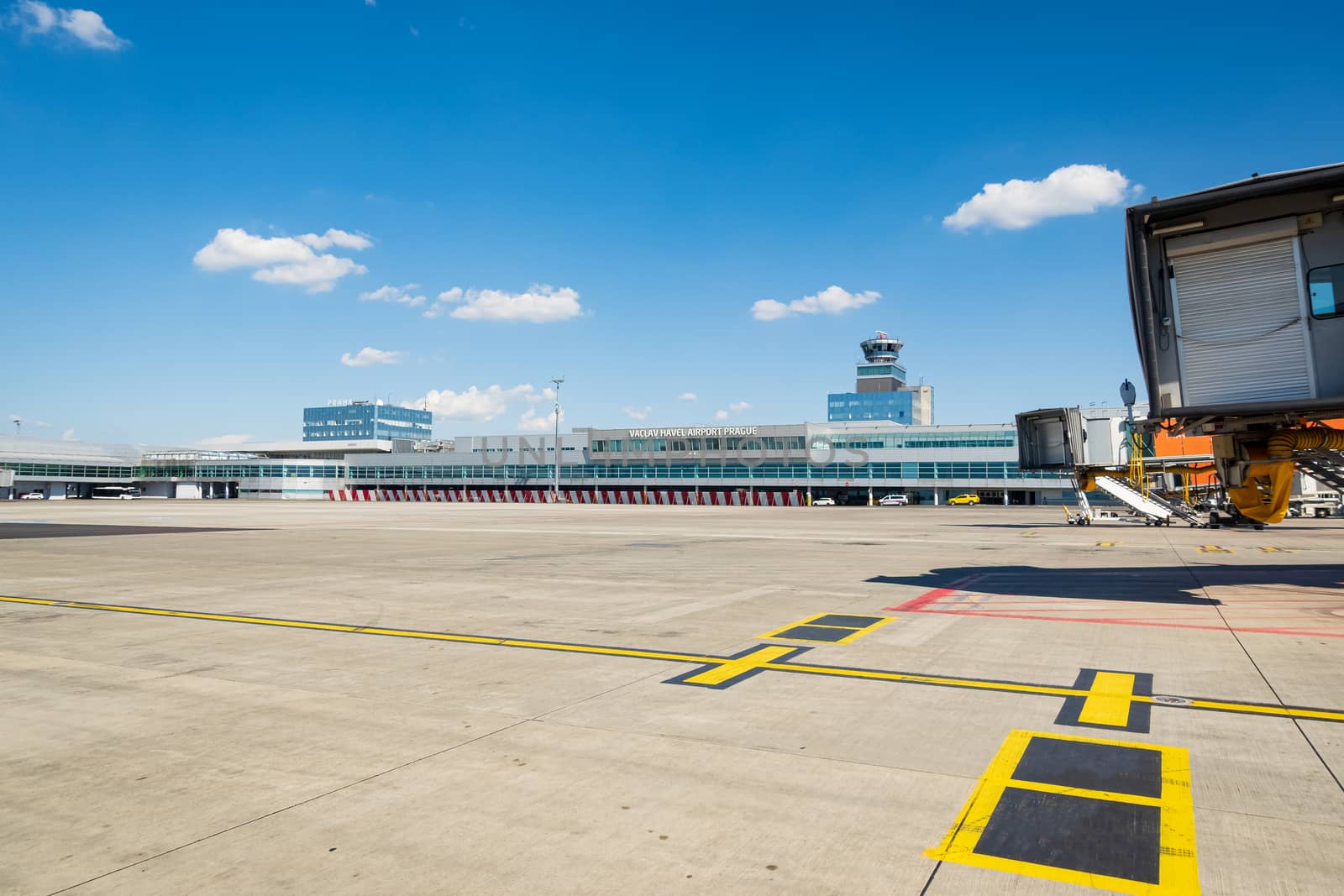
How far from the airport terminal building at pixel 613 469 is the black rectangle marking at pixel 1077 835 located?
3510 inches

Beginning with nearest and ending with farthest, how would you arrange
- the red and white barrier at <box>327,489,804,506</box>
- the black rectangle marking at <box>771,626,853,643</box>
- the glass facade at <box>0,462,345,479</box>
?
1. the black rectangle marking at <box>771,626,853,643</box>
2. the red and white barrier at <box>327,489,804,506</box>
3. the glass facade at <box>0,462,345,479</box>

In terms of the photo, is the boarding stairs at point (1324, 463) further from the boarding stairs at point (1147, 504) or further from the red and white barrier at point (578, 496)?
the red and white barrier at point (578, 496)

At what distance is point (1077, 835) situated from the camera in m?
4.70

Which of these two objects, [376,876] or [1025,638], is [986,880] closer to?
[376,876]

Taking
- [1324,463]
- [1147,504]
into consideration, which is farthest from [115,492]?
[1324,463]

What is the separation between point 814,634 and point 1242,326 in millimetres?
9427

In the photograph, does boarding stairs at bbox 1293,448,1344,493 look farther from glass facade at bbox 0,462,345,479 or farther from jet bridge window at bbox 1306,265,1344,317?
glass facade at bbox 0,462,345,479

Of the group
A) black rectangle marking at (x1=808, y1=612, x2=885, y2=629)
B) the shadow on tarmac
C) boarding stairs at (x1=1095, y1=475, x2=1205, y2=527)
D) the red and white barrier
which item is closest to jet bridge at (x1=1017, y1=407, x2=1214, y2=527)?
boarding stairs at (x1=1095, y1=475, x2=1205, y2=527)

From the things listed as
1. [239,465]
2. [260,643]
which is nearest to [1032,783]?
[260,643]

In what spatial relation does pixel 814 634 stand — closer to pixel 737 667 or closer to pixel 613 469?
pixel 737 667

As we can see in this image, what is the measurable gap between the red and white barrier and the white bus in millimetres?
33741

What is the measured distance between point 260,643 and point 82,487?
158 m

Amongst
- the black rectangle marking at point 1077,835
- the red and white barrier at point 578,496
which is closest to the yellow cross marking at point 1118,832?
the black rectangle marking at point 1077,835

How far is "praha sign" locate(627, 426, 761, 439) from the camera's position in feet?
354
